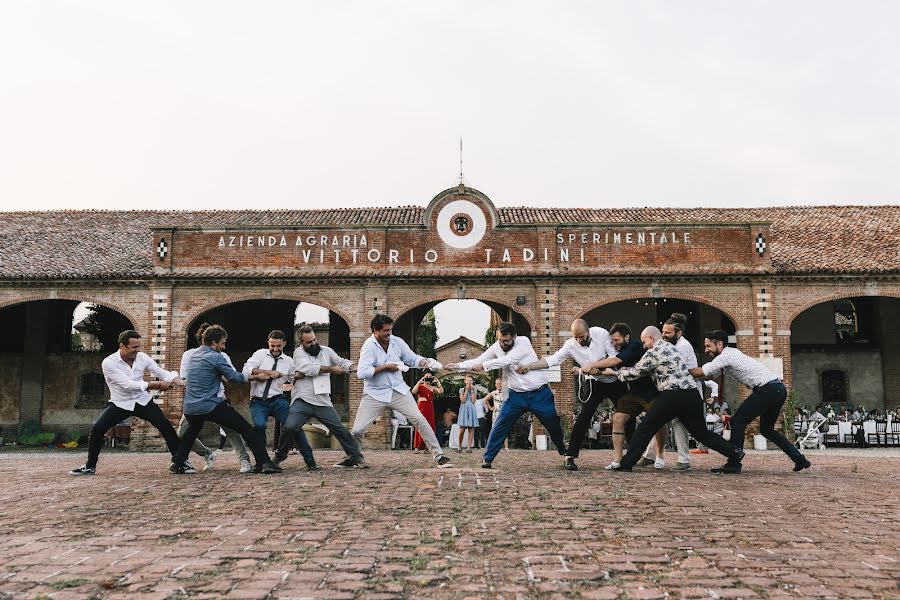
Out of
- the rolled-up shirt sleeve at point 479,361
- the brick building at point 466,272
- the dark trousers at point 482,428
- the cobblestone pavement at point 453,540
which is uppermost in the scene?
the brick building at point 466,272

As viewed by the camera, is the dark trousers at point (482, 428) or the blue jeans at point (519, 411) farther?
the dark trousers at point (482, 428)

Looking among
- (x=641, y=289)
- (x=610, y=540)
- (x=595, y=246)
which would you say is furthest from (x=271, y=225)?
(x=610, y=540)

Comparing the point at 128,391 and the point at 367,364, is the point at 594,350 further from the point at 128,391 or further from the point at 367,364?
the point at 128,391

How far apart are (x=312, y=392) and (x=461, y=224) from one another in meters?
13.8

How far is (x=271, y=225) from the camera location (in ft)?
75.4

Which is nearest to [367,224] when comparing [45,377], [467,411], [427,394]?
[427,394]

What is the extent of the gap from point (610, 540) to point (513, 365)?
485 cm

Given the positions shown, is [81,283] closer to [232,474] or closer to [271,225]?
[271,225]

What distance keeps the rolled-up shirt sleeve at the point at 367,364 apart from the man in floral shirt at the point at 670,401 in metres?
3.16

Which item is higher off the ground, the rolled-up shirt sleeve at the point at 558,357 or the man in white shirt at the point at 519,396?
the rolled-up shirt sleeve at the point at 558,357

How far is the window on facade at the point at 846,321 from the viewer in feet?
87.5

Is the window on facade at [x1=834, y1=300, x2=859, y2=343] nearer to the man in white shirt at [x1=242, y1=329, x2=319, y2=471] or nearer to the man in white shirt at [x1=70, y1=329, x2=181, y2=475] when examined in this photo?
the man in white shirt at [x1=242, y1=329, x2=319, y2=471]

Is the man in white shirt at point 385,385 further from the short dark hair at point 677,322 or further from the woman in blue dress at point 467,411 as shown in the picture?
the woman in blue dress at point 467,411

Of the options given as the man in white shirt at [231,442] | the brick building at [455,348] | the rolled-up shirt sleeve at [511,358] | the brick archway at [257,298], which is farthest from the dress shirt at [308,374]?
the brick building at [455,348]
